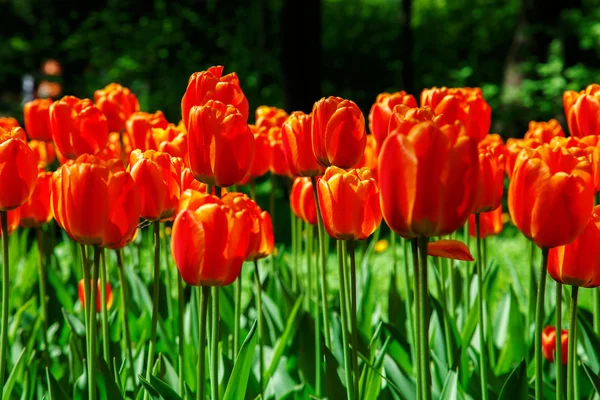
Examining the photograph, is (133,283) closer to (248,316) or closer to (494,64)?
(248,316)

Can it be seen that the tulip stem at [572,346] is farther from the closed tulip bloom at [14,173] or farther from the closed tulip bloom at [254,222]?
the closed tulip bloom at [14,173]

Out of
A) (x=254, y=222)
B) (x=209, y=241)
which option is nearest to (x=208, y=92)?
(x=254, y=222)

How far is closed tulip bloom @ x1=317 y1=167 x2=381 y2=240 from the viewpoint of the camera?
5.07 feet

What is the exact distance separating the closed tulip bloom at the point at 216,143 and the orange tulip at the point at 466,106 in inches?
27.4

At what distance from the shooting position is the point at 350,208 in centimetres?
154

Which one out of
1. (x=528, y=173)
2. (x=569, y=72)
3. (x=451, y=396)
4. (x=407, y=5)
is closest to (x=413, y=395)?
(x=451, y=396)

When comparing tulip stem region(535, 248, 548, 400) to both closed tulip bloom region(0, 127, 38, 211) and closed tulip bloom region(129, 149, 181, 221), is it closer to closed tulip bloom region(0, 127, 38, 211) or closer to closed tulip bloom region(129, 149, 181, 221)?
closed tulip bloom region(129, 149, 181, 221)

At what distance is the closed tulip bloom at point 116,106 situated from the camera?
2.52 meters

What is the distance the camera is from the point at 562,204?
129cm

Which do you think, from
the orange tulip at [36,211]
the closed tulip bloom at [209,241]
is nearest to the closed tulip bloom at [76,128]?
the orange tulip at [36,211]

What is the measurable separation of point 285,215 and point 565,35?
4.29 metres

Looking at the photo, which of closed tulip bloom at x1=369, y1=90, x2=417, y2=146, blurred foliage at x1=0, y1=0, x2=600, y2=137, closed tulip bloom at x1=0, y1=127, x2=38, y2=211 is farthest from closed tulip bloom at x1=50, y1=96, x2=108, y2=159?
blurred foliage at x1=0, y1=0, x2=600, y2=137

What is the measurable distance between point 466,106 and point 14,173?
1.13 meters

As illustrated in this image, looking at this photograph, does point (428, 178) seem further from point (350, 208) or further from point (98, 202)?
point (98, 202)
